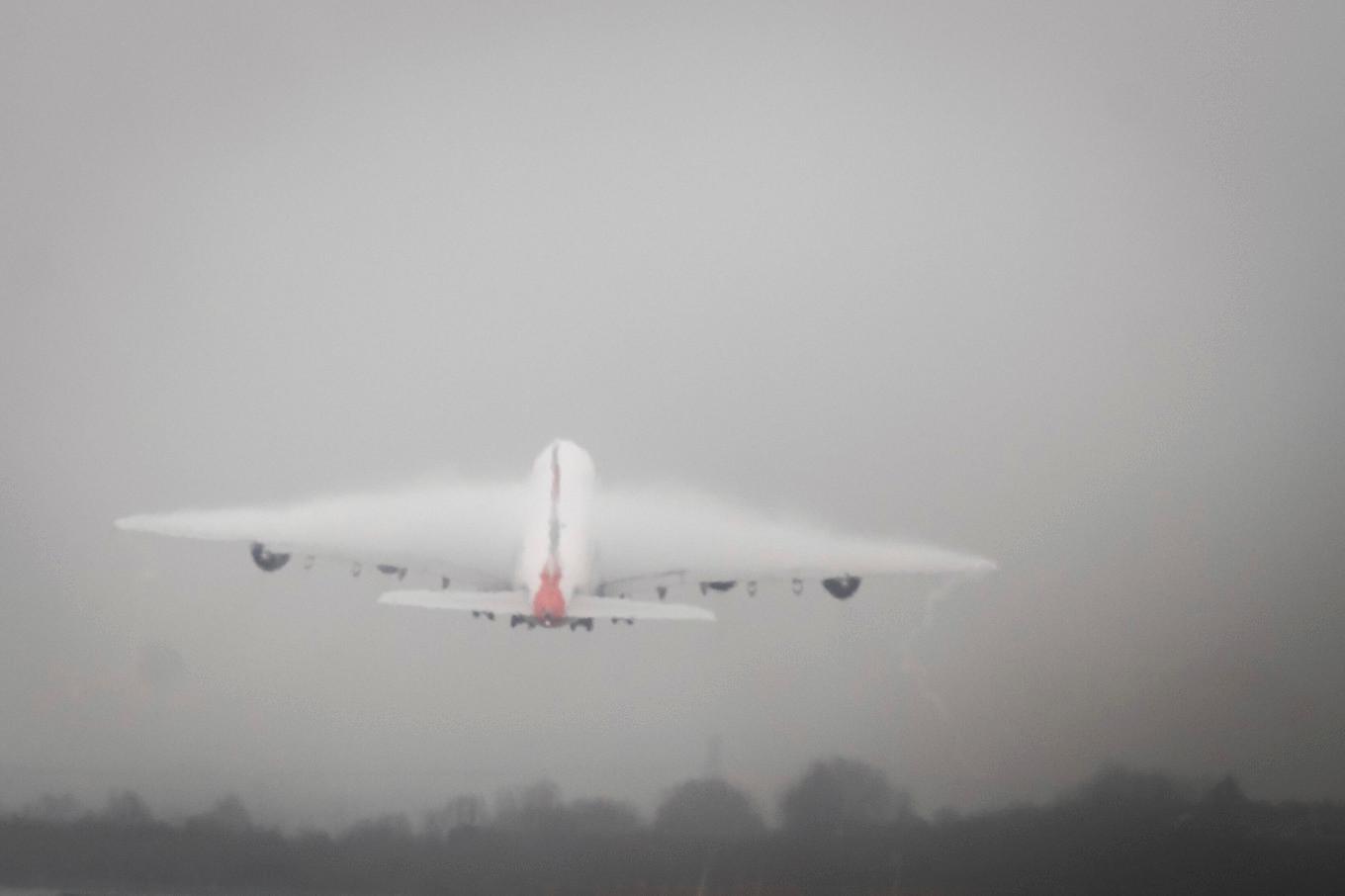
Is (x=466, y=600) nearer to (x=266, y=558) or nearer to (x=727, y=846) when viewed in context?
(x=266, y=558)

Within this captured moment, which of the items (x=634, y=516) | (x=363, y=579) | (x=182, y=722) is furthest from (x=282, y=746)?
(x=634, y=516)

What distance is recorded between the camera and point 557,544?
42.7 meters

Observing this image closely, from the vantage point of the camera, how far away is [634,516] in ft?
169

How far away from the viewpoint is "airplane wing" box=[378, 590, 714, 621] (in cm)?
3703

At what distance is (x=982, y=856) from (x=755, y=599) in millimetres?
11297

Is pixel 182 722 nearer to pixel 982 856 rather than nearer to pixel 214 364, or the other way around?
pixel 214 364

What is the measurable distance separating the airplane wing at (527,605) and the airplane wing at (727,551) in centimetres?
407

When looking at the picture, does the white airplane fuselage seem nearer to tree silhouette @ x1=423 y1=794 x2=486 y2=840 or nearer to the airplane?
the airplane

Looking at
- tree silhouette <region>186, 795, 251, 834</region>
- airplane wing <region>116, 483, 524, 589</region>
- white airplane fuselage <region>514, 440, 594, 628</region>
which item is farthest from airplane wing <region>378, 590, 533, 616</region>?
tree silhouette <region>186, 795, 251, 834</region>

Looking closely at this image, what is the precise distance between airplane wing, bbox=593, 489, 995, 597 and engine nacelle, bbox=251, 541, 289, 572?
8.55m

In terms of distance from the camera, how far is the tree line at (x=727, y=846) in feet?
161


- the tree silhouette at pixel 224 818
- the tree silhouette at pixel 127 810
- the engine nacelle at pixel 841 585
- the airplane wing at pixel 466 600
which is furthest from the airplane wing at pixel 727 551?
the tree silhouette at pixel 127 810

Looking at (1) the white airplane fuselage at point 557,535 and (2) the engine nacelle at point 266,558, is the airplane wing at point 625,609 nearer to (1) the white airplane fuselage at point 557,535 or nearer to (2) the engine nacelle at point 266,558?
(1) the white airplane fuselage at point 557,535

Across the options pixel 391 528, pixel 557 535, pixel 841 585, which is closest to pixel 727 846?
pixel 841 585
